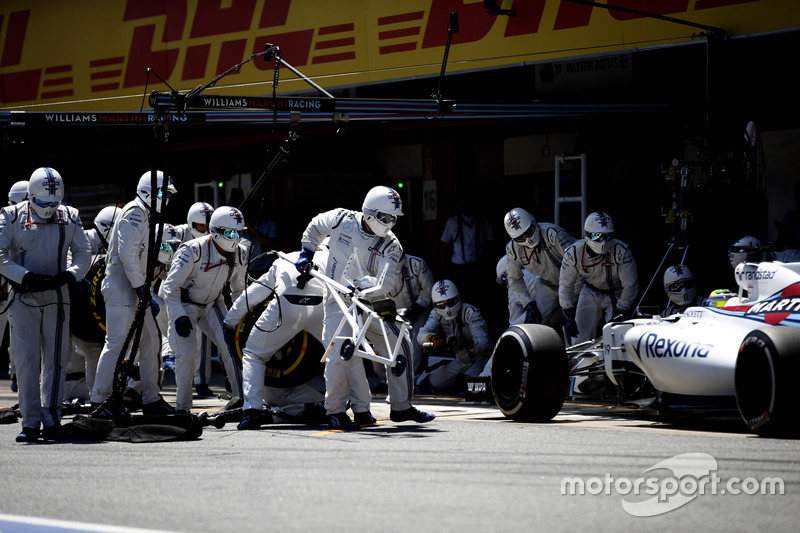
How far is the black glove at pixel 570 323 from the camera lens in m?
12.9

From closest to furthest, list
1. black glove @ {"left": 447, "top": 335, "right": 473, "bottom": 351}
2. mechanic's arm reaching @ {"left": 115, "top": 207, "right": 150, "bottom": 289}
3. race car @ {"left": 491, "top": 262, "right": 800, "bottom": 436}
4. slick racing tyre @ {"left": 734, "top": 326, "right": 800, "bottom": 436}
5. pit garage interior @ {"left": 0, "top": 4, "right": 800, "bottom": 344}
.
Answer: slick racing tyre @ {"left": 734, "top": 326, "right": 800, "bottom": 436}, race car @ {"left": 491, "top": 262, "right": 800, "bottom": 436}, mechanic's arm reaching @ {"left": 115, "top": 207, "right": 150, "bottom": 289}, pit garage interior @ {"left": 0, "top": 4, "right": 800, "bottom": 344}, black glove @ {"left": 447, "top": 335, "right": 473, "bottom": 351}

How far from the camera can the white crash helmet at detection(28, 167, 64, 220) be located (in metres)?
9.06

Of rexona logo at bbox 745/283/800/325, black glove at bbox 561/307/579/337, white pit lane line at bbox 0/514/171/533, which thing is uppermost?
black glove at bbox 561/307/579/337

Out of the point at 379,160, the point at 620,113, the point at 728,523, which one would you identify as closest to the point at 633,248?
the point at 620,113

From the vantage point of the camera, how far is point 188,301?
10.8 metres

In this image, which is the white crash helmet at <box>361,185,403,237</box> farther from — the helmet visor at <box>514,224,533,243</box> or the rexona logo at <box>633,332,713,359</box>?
the helmet visor at <box>514,224,533,243</box>

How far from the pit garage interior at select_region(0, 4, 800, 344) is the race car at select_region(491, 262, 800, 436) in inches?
112

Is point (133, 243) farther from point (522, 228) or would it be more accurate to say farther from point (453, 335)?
point (522, 228)

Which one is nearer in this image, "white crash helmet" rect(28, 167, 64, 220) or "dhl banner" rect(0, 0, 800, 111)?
"white crash helmet" rect(28, 167, 64, 220)

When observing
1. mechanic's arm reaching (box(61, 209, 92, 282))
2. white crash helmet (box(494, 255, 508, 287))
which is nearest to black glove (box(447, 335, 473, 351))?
white crash helmet (box(494, 255, 508, 287))

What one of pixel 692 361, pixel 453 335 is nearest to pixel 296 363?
pixel 692 361

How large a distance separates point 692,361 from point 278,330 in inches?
131

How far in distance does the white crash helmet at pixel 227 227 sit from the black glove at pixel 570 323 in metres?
4.04

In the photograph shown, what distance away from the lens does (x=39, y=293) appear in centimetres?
902
